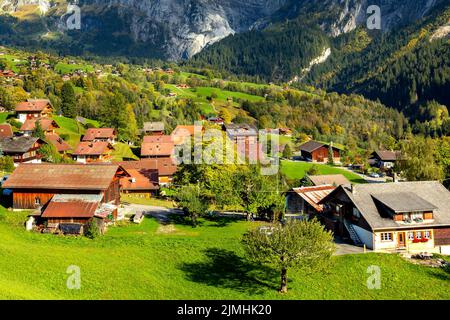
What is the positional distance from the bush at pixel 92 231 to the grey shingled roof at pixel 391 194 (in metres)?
28.4

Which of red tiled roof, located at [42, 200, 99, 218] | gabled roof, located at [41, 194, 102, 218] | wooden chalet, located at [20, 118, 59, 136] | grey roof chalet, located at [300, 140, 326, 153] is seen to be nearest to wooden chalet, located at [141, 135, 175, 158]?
wooden chalet, located at [20, 118, 59, 136]

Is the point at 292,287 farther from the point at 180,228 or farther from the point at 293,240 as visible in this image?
the point at 180,228

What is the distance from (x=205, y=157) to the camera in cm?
6600

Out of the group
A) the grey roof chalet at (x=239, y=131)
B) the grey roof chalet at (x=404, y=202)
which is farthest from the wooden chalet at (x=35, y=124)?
the grey roof chalet at (x=404, y=202)

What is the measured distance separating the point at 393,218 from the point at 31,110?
9289 cm

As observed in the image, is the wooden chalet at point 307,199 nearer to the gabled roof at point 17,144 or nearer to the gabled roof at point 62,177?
the gabled roof at point 62,177

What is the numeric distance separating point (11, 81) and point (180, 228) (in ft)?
388

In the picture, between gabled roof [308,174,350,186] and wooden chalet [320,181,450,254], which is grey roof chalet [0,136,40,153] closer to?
gabled roof [308,174,350,186]

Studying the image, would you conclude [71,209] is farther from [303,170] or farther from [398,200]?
[303,170]

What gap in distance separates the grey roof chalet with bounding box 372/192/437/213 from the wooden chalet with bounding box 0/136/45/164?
60.8 metres

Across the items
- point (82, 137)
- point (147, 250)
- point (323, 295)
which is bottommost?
point (323, 295)

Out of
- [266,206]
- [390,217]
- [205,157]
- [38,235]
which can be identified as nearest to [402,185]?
[390,217]

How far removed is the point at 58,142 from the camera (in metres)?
104

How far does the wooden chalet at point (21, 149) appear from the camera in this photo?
Answer: 79312mm
